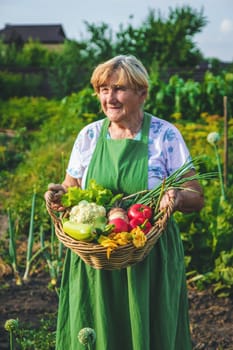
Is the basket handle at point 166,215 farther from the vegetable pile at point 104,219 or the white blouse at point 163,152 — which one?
the white blouse at point 163,152

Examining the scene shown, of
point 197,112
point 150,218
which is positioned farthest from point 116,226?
point 197,112

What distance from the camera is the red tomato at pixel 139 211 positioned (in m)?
2.24

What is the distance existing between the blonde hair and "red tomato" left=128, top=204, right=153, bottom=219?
53 cm

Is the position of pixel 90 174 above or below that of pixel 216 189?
above

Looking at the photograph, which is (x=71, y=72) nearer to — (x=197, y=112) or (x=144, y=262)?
(x=197, y=112)

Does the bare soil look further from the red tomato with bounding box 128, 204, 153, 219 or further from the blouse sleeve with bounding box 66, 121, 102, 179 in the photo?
the red tomato with bounding box 128, 204, 153, 219

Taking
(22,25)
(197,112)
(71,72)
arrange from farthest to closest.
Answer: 1. (22,25)
2. (71,72)
3. (197,112)

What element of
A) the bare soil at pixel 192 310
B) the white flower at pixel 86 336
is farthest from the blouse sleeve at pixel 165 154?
the bare soil at pixel 192 310

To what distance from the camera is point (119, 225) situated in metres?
2.16

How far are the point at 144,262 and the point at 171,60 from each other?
699 inches

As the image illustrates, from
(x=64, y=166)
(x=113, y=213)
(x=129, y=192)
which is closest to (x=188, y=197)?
(x=129, y=192)

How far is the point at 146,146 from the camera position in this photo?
2.48 metres

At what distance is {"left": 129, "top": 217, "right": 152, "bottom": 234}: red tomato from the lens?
2184 mm

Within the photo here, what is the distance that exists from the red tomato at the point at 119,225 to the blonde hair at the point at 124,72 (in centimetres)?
61
